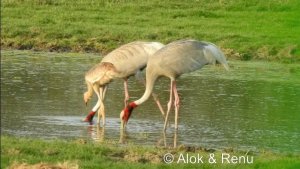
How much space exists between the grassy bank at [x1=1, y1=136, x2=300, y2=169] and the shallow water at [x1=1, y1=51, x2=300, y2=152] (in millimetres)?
415

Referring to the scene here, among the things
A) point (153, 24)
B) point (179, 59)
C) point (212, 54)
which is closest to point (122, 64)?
point (179, 59)

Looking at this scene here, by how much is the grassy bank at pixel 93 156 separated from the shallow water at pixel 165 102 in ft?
1.36

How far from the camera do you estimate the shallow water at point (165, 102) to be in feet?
37.3

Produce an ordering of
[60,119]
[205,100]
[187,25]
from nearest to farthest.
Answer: [60,119] < [205,100] < [187,25]

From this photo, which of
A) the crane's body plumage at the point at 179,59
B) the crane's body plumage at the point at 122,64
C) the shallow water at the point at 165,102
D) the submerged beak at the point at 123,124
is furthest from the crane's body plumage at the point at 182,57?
the submerged beak at the point at 123,124

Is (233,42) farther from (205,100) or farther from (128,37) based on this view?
(205,100)

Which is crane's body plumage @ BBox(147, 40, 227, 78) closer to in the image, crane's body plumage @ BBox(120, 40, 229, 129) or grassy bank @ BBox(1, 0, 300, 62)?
crane's body plumage @ BBox(120, 40, 229, 129)

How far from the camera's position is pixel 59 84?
15.2 meters

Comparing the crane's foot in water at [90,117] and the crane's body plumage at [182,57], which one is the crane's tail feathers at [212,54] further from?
the crane's foot in water at [90,117]

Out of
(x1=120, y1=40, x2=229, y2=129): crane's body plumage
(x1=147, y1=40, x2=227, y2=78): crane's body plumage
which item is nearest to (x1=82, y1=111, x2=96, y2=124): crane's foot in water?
(x1=120, y1=40, x2=229, y2=129): crane's body plumage

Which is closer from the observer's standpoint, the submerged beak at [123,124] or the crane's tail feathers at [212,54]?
the submerged beak at [123,124]

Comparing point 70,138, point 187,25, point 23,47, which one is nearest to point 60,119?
point 70,138

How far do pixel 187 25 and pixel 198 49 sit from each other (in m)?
11.0

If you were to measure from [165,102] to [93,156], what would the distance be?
5.76 metres
